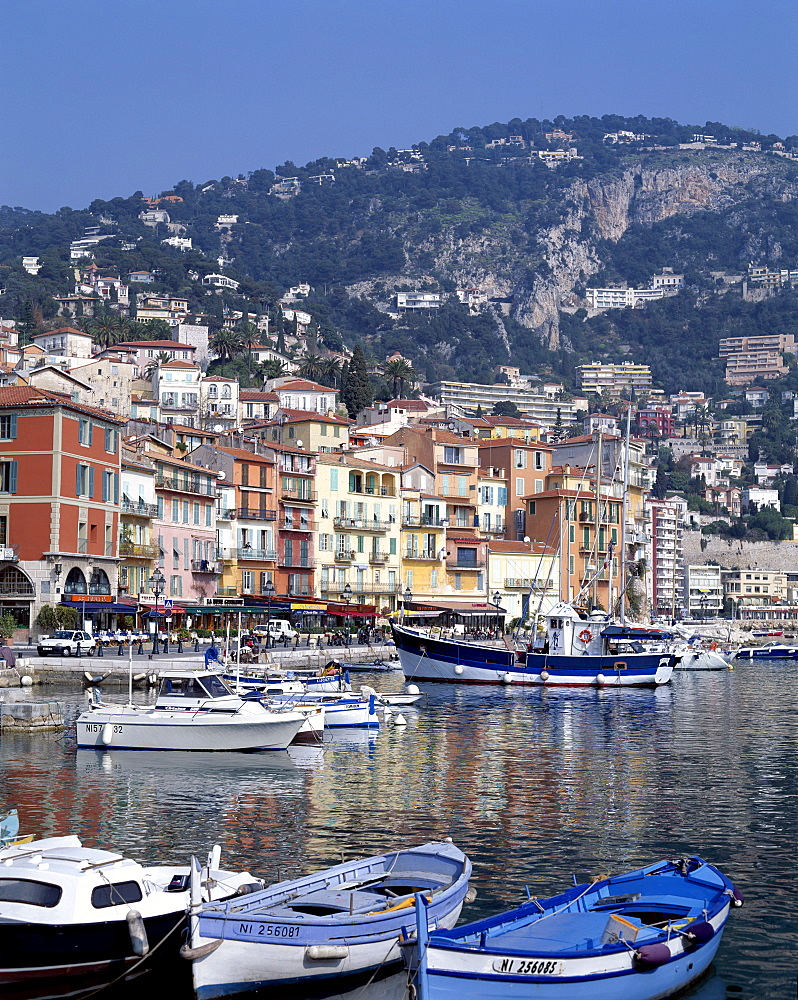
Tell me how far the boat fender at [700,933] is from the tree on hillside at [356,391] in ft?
444

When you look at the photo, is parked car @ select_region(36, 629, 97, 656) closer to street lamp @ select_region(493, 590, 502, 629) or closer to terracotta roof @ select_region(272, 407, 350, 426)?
street lamp @ select_region(493, 590, 502, 629)

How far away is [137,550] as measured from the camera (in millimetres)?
72062

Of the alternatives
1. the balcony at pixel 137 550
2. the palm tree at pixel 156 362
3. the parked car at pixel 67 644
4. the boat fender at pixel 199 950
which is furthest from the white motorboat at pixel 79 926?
the palm tree at pixel 156 362

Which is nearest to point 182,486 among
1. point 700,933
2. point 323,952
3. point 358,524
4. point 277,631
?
point 277,631

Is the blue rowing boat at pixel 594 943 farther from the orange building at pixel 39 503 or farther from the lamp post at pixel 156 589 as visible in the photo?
the orange building at pixel 39 503

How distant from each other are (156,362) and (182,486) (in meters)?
80.0

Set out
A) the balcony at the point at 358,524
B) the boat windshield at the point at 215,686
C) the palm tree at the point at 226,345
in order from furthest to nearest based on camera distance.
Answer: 1. the palm tree at the point at 226,345
2. the balcony at the point at 358,524
3. the boat windshield at the point at 215,686

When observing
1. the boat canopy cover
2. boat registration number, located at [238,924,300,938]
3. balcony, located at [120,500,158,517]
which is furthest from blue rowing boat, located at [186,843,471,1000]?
balcony, located at [120,500,158,517]

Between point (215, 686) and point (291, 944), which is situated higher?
point (215, 686)

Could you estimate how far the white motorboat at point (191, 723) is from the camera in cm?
3512

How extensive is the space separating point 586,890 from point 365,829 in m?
8.84

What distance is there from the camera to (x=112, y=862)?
16312 millimetres

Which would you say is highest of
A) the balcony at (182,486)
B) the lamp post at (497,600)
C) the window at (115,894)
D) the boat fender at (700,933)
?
the balcony at (182,486)

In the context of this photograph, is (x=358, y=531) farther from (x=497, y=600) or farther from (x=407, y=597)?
(x=497, y=600)
